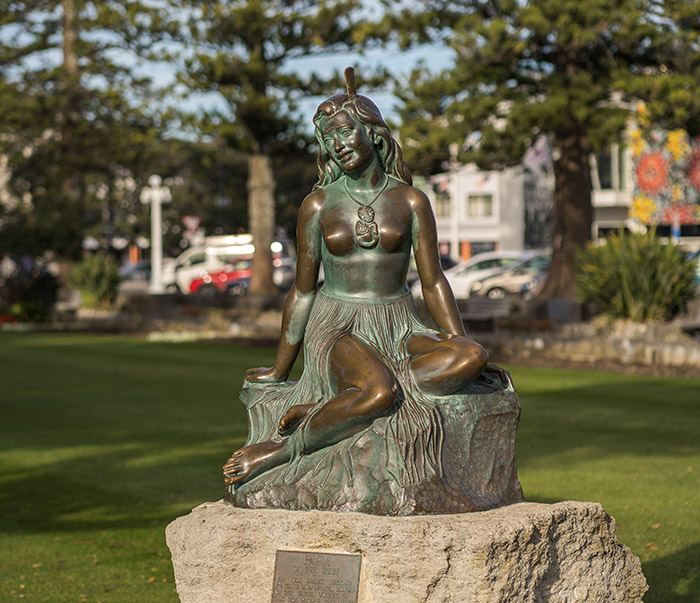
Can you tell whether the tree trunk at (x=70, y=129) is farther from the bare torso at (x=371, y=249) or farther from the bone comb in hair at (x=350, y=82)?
the bare torso at (x=371, y=249)

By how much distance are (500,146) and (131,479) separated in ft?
42.1

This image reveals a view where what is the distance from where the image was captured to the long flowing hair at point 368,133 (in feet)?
15.0

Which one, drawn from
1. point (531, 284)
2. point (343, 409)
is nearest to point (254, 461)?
point (343, 409)

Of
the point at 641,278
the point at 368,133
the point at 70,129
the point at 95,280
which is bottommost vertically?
the point at 95,280

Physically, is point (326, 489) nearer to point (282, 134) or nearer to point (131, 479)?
point (131, 479)

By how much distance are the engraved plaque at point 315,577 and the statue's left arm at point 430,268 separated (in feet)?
3.56

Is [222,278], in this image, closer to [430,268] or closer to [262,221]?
[262,221]

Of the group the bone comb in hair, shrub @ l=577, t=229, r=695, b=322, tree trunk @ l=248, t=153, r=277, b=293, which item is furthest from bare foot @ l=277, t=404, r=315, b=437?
tree trunk @ l=248, t=153, r=277, b=293

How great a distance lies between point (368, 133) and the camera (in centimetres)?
459

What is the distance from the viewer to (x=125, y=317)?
86.2ft

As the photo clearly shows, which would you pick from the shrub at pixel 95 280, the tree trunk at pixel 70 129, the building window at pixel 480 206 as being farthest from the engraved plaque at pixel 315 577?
the building window at pixel 480 206

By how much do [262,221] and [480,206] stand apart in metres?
35.8

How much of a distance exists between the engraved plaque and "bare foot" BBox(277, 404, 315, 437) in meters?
0.51

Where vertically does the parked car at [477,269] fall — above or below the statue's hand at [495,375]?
below
